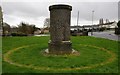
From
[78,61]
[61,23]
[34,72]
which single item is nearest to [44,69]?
[34,72]

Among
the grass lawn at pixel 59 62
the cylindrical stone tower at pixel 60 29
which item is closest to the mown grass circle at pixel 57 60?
the grass lawn at pixel 59 62

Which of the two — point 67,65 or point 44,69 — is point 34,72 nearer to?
point 44,69

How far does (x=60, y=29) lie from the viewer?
545 inches

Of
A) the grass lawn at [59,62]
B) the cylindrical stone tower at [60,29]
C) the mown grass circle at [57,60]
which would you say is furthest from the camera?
the cylindrical stone tower at [60,29]

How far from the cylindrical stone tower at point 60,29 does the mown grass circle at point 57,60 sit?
90 cm

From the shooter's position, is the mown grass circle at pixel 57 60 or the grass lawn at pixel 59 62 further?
the mown grass circle at pixel 57 60

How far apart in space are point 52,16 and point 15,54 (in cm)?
365

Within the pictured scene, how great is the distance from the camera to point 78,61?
11859mm

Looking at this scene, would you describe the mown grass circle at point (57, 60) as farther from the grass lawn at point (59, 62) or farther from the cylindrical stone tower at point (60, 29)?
the cylindrical stone tower at point (60, 29)

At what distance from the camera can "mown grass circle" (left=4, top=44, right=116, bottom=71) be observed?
10797 mm

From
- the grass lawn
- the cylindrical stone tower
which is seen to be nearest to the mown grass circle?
the grass lawn

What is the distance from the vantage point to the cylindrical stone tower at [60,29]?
44.9 ft

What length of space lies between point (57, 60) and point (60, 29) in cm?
267

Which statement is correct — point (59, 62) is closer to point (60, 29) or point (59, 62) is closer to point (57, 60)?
point (57, 60)
